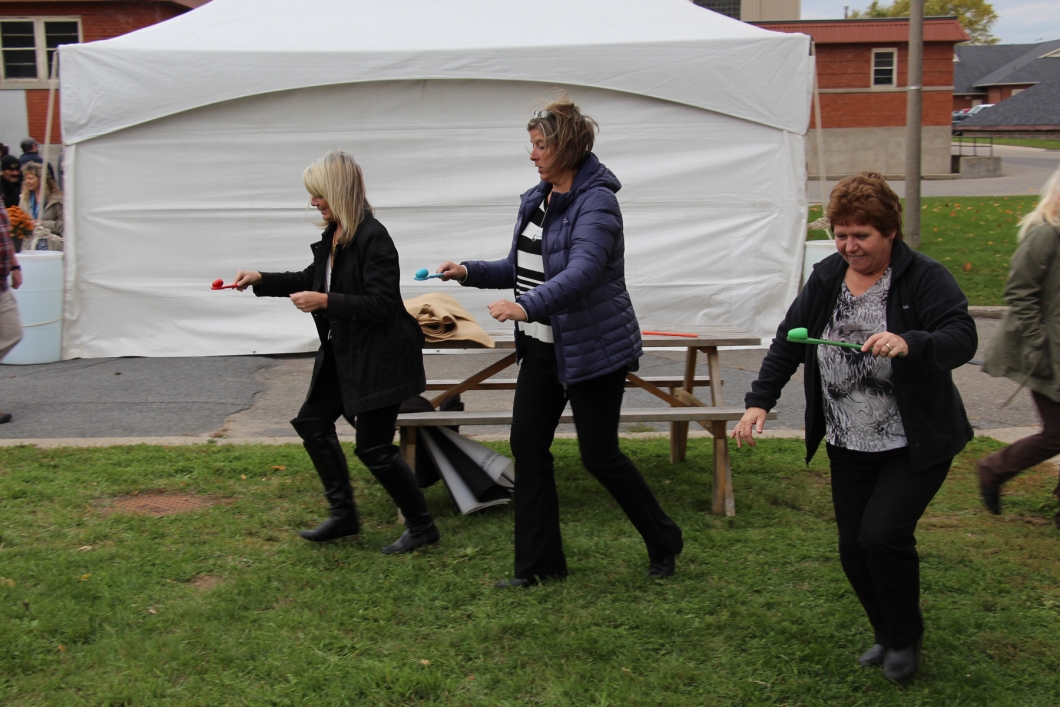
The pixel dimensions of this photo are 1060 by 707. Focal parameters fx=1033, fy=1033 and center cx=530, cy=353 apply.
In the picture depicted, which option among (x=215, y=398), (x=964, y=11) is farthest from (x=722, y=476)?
(x=964, y=11)

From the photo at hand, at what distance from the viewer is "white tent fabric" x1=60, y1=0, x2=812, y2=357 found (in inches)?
346

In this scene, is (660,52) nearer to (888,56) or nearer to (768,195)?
(768,195)

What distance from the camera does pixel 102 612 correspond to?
382cm

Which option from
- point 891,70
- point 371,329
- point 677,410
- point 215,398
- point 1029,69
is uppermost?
Answer: point 1029,69

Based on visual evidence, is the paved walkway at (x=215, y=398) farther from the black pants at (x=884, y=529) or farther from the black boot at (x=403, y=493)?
the black pants at (x=884, y=529)

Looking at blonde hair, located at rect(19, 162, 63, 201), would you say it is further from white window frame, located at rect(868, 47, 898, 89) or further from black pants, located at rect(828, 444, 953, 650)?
white window frame, located at rect(868, 47, 898, 89)

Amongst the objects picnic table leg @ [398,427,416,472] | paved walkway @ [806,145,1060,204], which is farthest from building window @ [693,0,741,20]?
picnic table leg @ [398,427,416,472]

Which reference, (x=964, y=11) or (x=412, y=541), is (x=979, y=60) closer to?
(x=964, y=11)

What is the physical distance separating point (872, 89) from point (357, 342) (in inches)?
1169

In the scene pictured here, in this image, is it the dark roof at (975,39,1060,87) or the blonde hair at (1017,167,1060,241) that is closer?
the blonde hair at (1017,167,1060,241)

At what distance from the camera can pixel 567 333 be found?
379cm

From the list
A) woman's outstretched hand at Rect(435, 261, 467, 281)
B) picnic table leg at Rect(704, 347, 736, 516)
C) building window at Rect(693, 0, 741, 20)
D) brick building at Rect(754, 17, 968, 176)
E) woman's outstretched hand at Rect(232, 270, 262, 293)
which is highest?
building window at Rect(693, 0, 741, 20)

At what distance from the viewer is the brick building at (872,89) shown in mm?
30250

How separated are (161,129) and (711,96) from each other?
4804 mm
